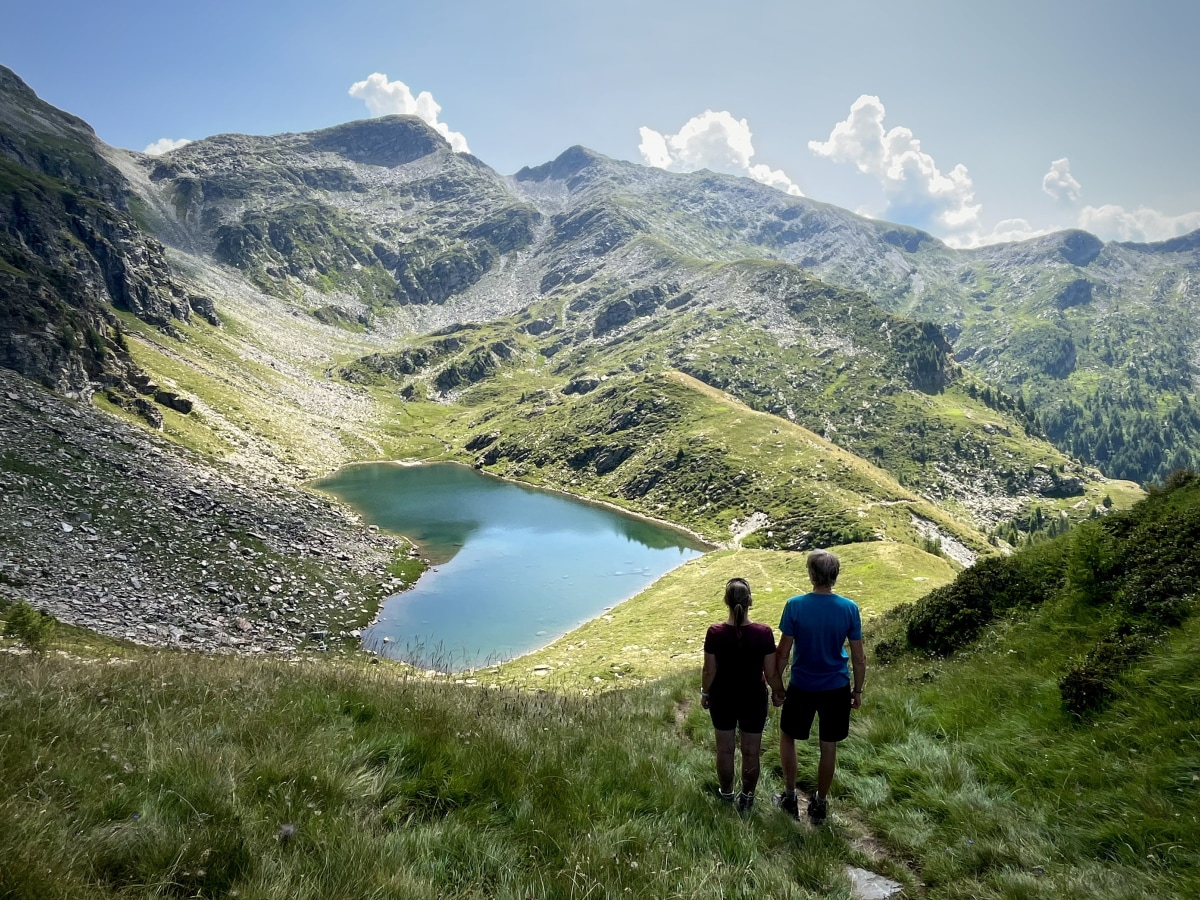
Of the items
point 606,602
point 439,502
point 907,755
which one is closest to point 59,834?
point 907,755

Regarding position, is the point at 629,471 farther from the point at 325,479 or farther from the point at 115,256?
the point at 115,256

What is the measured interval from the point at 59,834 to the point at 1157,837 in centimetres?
897

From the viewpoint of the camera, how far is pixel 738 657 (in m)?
8.15

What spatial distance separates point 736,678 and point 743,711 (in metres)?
0.48

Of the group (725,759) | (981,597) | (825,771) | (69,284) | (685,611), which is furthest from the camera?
(69,284)

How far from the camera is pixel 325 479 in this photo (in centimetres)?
11688

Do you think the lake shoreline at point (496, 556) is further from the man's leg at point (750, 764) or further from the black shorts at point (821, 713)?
the black shorts at point (821, 713)

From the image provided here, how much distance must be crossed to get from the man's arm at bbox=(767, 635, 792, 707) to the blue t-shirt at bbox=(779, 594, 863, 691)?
13cm

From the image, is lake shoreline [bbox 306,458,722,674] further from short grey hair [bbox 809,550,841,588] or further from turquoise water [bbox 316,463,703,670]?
short grey hair [bbox 809,550,841,588]

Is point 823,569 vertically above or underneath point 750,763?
above

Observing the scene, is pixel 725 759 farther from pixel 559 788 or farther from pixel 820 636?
pixel 559 788

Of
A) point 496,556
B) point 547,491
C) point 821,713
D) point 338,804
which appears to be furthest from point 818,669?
point 547,491

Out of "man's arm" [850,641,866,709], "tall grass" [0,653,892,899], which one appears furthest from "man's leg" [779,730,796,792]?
"man's arm" [850,641,866,709]

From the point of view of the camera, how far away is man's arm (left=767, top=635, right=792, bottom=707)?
8133 mm
